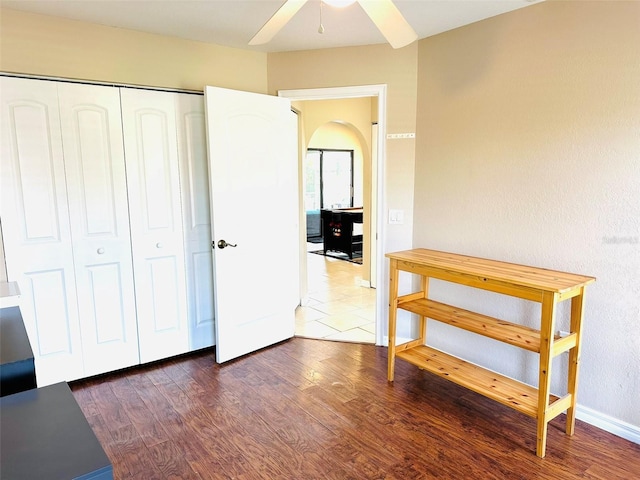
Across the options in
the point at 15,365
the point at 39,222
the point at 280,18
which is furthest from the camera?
the point at 39,222

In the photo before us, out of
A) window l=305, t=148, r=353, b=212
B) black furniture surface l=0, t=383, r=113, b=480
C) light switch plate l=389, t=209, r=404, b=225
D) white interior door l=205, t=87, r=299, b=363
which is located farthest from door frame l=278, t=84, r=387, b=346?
window l=305, t=148, r=353, b=212

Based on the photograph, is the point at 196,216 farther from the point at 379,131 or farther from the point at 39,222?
the point at 379,131

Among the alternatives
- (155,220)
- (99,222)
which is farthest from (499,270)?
(99,222)

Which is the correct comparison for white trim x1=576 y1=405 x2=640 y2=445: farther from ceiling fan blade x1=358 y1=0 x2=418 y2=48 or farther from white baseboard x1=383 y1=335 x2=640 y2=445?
ceiling fan blade x1=358 y1=0 x2=418 y2=48

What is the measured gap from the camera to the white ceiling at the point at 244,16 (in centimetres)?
237

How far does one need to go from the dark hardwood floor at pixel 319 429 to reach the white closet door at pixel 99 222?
297 millimetres

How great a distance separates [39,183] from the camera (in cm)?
255

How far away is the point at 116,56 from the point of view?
109 inches

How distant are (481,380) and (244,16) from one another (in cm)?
261

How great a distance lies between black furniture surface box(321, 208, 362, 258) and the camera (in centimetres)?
719

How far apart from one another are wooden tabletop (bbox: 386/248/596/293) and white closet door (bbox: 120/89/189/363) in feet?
5.32

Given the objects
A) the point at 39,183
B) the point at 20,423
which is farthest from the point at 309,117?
the point at 20,423

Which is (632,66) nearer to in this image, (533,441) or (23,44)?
(533,441)

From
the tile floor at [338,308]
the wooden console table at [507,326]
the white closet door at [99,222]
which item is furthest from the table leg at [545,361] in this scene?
the white closet door at [99,222]
